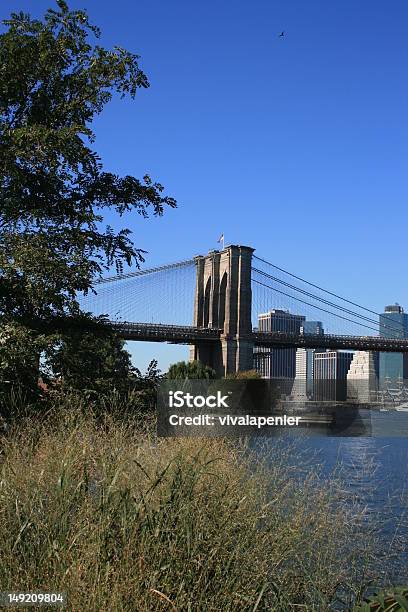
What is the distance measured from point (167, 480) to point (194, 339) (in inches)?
2468

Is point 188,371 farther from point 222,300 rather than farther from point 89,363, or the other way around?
point 89,363

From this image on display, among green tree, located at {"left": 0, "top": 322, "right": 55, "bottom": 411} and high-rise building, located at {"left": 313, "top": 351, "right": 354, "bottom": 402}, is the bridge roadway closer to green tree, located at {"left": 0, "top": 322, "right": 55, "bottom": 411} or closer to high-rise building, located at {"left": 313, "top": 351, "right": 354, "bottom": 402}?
Answer: high-rise building, located at {"left": 313, "top": 351, "right": 354, "bottom": 402}

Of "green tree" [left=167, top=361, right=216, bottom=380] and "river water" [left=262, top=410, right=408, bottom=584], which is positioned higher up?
"green tree" [left=167, top=361, right=216, bottom=380]

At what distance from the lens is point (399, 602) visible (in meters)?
2.68

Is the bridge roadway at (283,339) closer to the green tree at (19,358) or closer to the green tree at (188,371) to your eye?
the green tree at (188,371)

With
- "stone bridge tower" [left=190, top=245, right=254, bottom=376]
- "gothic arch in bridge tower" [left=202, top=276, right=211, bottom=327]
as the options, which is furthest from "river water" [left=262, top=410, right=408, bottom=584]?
"gothic arch in bridge tower" [left=202, top=276, right=211, bottom=327]

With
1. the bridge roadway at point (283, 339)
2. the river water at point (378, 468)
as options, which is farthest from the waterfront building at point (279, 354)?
the river water at point (378, 468)

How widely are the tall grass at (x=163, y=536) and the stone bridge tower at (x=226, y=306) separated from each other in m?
61.0

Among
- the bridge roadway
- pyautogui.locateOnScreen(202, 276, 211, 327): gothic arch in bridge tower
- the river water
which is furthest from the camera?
pyautogui.locateOnScreen(202, 276, 211, 327): gothic arch in bridge tower

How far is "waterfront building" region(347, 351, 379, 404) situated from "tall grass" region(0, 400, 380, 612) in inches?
1247

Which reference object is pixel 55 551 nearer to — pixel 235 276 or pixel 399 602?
pixel 399 602

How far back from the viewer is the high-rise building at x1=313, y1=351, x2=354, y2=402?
144 ft

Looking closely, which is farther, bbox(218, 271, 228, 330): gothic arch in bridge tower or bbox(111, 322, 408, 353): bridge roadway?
bbox(218, 271, 228, 330): gothic arch in bridge tower

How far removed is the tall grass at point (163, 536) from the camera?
338 centimetres
